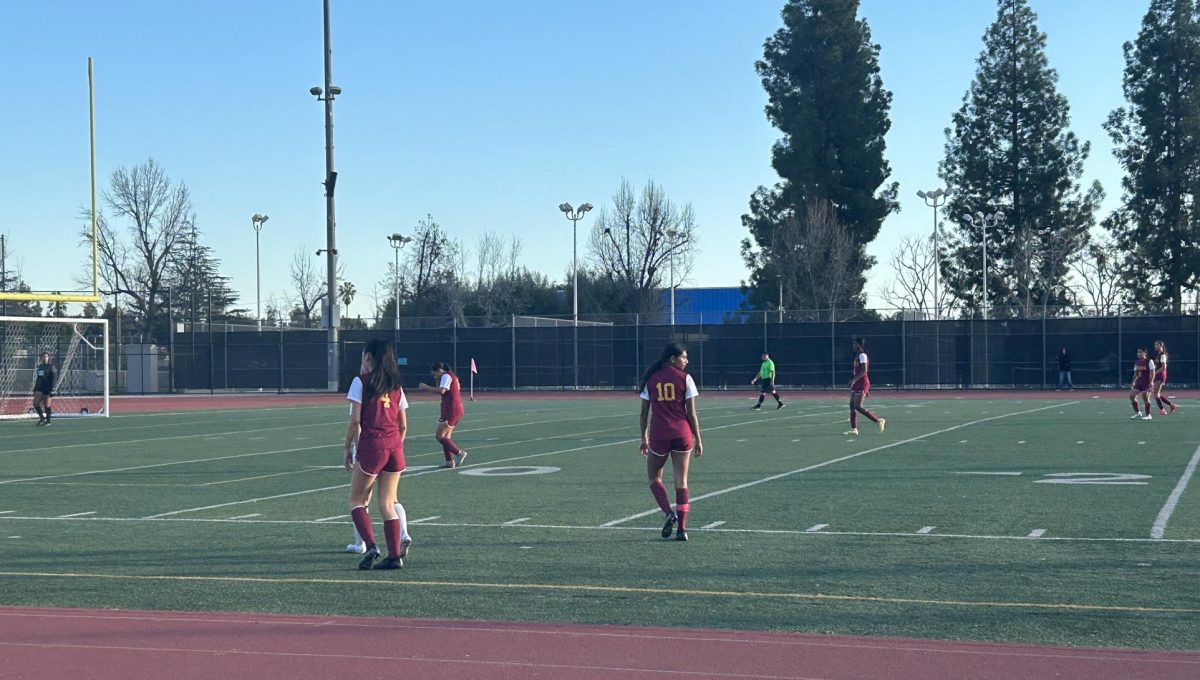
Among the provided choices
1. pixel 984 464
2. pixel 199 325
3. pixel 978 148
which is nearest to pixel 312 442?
pixel 984 464

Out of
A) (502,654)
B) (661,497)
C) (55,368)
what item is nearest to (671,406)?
(661,497)

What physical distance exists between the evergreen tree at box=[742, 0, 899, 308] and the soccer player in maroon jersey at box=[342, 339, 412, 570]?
2434 inches

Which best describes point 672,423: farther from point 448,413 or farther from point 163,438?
point 163,438

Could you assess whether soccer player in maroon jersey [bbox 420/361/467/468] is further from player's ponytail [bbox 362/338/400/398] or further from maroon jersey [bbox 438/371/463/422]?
player's ponytail [bbox 362/338/400/398]

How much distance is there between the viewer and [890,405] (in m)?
40.5

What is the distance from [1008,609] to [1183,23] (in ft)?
215

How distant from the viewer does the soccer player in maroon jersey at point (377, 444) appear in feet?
33.8

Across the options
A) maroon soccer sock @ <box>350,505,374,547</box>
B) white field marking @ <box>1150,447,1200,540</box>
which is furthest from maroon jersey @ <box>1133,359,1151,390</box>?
maroon soccer sock @ <box>350,505,374,547</box>

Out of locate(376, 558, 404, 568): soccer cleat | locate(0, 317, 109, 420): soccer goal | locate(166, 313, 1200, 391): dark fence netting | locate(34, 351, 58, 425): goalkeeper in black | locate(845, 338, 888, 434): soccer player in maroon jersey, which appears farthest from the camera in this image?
A: locate(166, 313, 1200, 391): dark fence netting

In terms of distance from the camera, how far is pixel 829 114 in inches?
2781

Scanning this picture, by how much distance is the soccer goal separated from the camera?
4250 centimetres

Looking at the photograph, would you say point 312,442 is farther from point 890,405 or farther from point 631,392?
point 631,392

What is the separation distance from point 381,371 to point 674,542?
3100 mm

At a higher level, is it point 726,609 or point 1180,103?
point 1180,103
